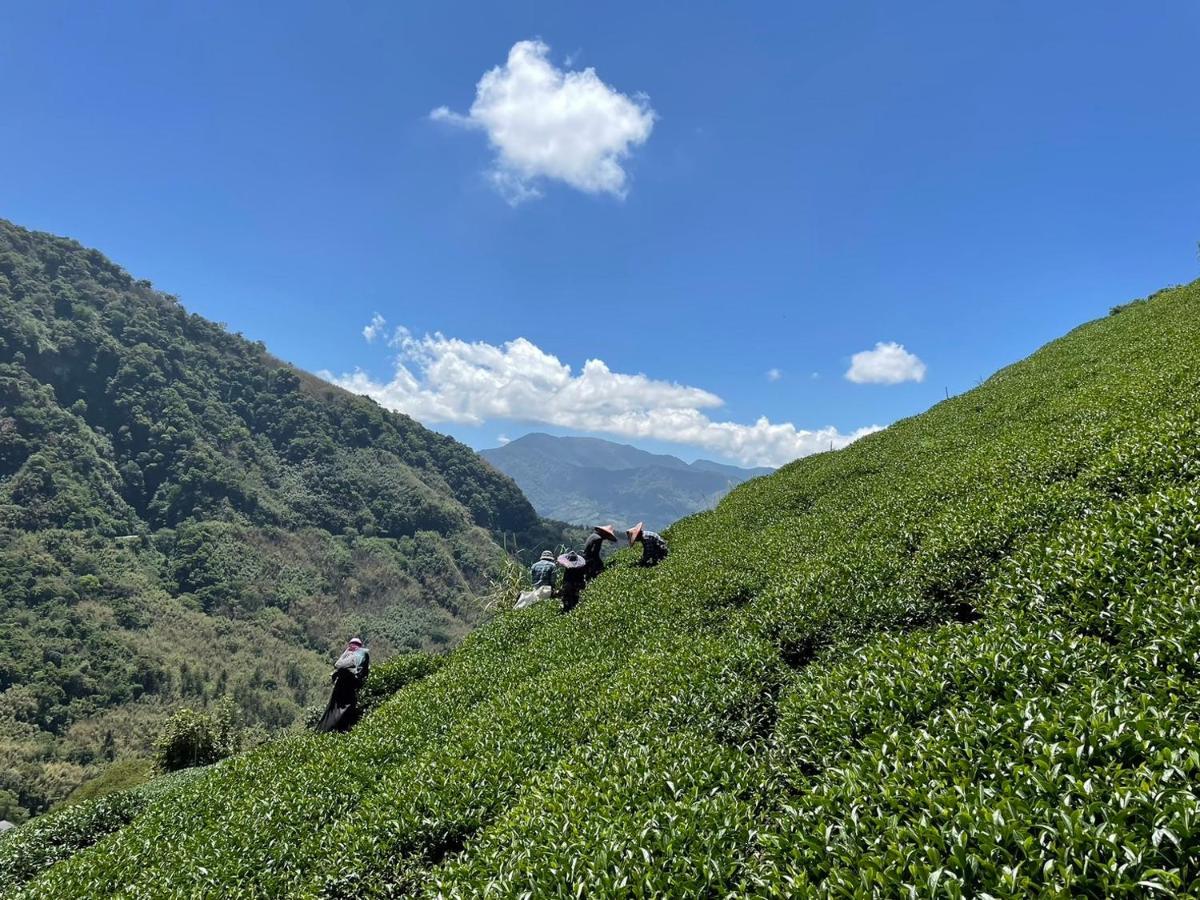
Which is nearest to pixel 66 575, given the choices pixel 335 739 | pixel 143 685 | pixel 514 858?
pixel 143 685

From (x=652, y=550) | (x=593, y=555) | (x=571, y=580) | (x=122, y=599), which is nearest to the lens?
(x=571, y=580)

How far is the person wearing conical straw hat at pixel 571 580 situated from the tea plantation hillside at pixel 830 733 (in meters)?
3.00

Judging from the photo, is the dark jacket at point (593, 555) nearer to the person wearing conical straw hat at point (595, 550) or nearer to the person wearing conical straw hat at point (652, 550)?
the person wearing conical straw hat at point (595, 550)

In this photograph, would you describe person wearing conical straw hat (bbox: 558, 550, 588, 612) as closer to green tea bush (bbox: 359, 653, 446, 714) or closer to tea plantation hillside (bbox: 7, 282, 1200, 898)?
tea plantation hillside (bbox: 7, 282, 1200, 898)

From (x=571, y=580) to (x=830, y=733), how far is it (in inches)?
611

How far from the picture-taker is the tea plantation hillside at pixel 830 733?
4.38m

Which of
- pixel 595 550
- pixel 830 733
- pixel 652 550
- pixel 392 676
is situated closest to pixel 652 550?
pixel 652 550

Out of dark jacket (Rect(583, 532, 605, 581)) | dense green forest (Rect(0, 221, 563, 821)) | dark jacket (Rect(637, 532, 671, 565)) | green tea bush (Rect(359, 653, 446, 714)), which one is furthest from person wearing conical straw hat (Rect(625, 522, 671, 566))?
dense green forest (Rect(0, 221, 563, 821))

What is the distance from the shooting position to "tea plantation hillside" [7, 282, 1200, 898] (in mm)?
4383

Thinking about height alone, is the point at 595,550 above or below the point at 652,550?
below

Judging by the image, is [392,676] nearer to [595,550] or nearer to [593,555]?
[593,555]

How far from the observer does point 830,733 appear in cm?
682

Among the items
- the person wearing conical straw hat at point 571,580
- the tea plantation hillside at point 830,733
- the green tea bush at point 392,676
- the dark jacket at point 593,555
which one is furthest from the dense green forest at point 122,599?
the tea plantation hillside at point 830,733

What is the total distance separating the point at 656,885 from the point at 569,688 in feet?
23.6
